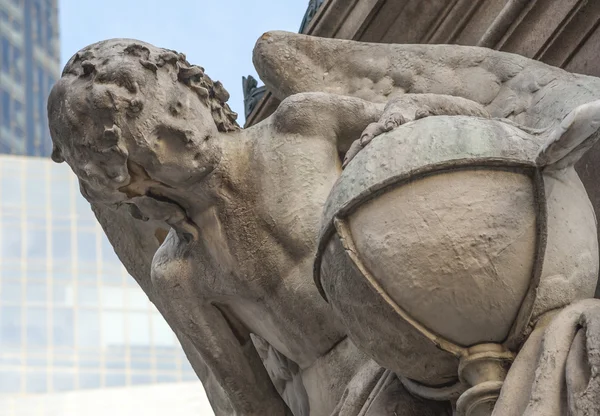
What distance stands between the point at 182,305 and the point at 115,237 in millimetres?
1020

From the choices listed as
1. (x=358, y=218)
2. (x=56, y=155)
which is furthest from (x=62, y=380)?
(x=358, y=218)

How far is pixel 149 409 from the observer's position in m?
34.8

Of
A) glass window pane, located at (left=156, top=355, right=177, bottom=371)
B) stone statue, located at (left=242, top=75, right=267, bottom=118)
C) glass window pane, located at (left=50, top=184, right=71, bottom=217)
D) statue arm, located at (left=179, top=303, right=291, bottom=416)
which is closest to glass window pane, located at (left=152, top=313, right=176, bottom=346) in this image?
glass window pane, located at (left=156, top=355, right=177, bottom=371)

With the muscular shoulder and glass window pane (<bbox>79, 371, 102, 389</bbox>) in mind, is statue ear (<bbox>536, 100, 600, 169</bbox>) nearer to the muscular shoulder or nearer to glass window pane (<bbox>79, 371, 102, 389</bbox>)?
the muscular shoulder

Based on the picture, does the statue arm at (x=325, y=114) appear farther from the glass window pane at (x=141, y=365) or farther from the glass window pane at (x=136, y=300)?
the glass window pane at (x=136, y=300)

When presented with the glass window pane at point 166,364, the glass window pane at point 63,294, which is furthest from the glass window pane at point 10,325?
the glass window pane at point 166,364

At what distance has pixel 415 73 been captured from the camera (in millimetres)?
5824

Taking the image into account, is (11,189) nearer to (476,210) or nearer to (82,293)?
(82,293)

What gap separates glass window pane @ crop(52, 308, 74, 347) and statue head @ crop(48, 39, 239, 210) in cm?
4390

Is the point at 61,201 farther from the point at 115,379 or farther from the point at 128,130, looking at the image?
the point at 128,130

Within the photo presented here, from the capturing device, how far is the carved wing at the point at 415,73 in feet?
17.6

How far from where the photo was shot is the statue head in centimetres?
516

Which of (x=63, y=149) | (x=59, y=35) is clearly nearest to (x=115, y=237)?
(x=63, y=149)

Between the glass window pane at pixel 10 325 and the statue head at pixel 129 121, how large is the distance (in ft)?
144
